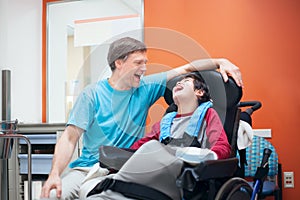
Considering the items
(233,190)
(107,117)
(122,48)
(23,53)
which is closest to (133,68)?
(122,48)

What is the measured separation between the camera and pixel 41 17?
3201 mm

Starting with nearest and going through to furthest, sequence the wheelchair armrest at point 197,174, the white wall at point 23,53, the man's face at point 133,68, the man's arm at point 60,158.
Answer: the wheelchair armrest at point 197,174, the man's arm at point 60,158, the man's face at point 133,68, the white wall at point 23,53

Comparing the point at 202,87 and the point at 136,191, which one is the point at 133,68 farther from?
the point at 136,191

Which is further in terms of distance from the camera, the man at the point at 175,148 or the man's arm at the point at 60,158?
the man's arm at the point at 60,158

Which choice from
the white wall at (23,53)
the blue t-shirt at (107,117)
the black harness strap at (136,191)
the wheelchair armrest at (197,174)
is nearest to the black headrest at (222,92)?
the blue t-shirt at (107,117)

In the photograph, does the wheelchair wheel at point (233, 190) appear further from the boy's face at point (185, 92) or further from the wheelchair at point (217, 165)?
the boy's face at point (185, 92)

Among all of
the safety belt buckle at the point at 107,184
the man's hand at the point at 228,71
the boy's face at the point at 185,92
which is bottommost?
the safety belt buckle at the point at 107,184

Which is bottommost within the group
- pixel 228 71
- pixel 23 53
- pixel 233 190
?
pixel 233 190

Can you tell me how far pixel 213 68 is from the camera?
152cm

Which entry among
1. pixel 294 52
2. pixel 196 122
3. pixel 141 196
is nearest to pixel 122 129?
pixel 196 122

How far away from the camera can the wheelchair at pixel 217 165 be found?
1.09 metres

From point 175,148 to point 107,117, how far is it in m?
0.33

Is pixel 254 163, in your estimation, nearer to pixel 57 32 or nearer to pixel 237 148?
pixel 237 148

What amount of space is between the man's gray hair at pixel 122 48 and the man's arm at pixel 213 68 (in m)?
0.22
